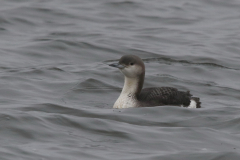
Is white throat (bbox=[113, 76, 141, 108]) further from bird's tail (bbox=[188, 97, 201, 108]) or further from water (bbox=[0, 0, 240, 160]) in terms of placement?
bird's tail (bbox=[188, 97, 201, 108])

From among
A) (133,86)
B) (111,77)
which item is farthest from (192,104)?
(111,77)

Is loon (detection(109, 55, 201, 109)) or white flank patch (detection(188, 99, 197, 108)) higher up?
loon (detection(109, 55, 201, 109))

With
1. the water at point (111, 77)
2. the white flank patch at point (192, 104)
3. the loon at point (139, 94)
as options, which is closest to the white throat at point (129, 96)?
the loon at point (139, 94)

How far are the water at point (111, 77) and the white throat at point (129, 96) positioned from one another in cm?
28

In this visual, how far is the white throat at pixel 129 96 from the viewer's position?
10227 mm

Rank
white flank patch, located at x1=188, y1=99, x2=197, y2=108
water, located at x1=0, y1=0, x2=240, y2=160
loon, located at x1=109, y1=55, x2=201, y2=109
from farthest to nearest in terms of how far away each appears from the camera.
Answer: white flank patch, located at x1=188, y1=99, x2=197, y2=108 < loon, located at x1=109, y1=55, x2=201, y2=109 < water, located at x1=0, y1=0, x2=240, y2=160

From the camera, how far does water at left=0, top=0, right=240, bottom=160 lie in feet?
26.5

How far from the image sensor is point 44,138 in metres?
8.14

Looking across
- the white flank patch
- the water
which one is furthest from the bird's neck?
the white flank patch

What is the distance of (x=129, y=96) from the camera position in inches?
407

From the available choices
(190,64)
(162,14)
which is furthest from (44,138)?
(162,14)

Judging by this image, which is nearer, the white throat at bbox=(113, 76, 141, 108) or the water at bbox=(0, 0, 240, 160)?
the water at bbox=(0, 0, 240, 160)

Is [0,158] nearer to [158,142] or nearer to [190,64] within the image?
[158,142]

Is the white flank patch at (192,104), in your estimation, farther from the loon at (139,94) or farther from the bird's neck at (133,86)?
the bird's neck at (133,86)
